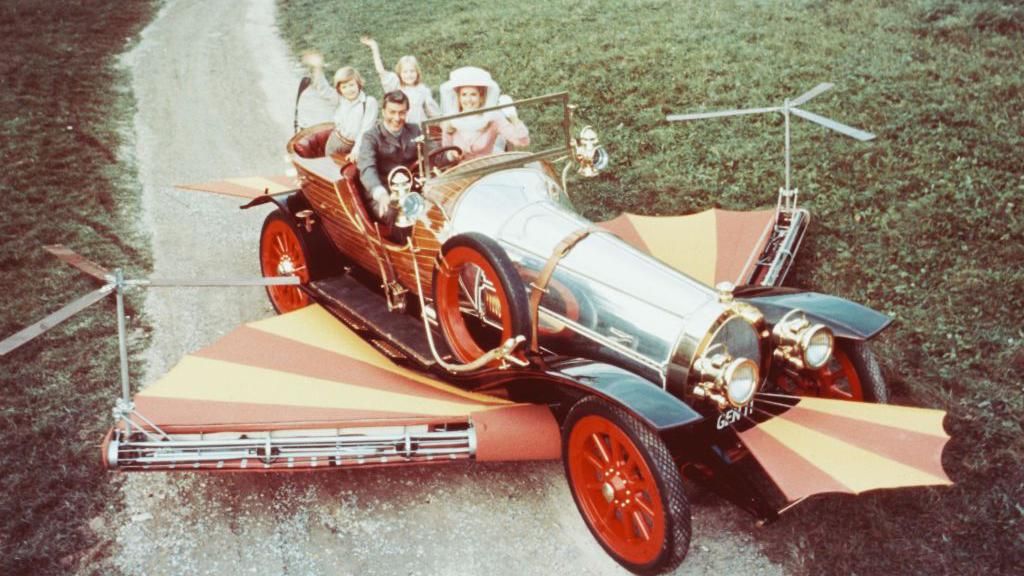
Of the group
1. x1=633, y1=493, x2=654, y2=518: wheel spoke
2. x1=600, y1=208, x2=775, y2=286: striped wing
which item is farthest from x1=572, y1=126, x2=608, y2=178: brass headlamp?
x1=633, y1=493, x2=654, y2=518: wheel spoke

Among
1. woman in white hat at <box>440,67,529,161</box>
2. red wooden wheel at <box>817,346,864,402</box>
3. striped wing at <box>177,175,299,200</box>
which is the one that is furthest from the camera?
striped wing at <box>177,175,299,200</box>

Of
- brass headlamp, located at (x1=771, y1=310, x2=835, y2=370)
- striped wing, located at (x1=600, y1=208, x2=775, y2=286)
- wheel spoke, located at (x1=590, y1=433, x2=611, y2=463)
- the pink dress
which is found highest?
the pink dress

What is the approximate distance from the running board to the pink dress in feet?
7.96

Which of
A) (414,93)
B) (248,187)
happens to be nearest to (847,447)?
(248,187)

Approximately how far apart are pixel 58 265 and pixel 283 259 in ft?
7.28

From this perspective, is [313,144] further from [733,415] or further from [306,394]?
[733,415]

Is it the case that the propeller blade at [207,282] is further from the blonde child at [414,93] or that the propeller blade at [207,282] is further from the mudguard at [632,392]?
the blonde child at [414,93]

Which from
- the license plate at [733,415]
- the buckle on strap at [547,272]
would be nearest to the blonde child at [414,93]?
the buckle on strap at [547,272]

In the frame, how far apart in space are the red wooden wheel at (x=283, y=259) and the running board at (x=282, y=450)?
1.96 m

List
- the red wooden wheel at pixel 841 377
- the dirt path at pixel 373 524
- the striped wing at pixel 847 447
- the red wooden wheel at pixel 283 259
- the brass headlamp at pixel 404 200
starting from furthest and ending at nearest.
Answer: the red wooden wheel at pixel 283 259 → the brass headlamp at pixel 404 200 → the red wooden wheel at pixel 841 377 → the dirt path at pixel 373 524 → the striped wing at pixel 847 447

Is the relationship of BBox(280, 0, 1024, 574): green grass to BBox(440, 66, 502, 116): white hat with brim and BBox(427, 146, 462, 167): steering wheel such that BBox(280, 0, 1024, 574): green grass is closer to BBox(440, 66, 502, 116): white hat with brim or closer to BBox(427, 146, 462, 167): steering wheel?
BBox(440, 66, 502, 116): white hat with brim

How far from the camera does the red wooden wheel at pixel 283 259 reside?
20.2 feet

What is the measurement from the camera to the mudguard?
365 centimetres

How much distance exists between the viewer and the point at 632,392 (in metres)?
3.81
